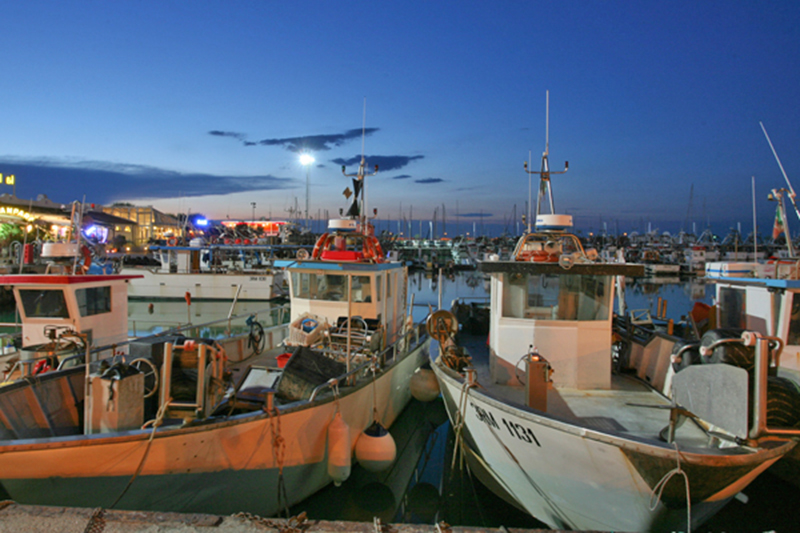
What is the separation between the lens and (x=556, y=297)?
7.44 meters

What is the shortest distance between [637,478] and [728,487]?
0.86m

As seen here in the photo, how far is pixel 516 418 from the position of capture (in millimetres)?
5348

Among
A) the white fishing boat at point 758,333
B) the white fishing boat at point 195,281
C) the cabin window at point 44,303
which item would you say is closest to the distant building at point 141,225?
the white fishing boat at point 195,281

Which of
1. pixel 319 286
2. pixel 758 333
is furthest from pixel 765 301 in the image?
pixel 319 286

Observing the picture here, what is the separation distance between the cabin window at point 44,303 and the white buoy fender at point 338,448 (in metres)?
5.82

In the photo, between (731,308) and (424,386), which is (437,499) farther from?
(731,308)

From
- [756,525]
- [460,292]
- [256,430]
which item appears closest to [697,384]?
[756,525]

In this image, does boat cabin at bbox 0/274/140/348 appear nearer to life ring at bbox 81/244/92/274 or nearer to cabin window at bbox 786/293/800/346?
life ring at bbox 81/244/92/274

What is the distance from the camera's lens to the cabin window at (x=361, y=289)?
9.94m

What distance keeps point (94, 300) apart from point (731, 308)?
13283mm

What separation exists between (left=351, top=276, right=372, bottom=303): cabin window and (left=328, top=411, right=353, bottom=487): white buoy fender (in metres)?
3.65

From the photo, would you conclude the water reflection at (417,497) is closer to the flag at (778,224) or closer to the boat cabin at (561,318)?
the boat cabin at (561,318)

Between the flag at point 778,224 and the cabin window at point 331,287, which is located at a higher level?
the flag at point 778,224

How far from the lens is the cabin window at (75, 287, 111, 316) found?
338 inches
